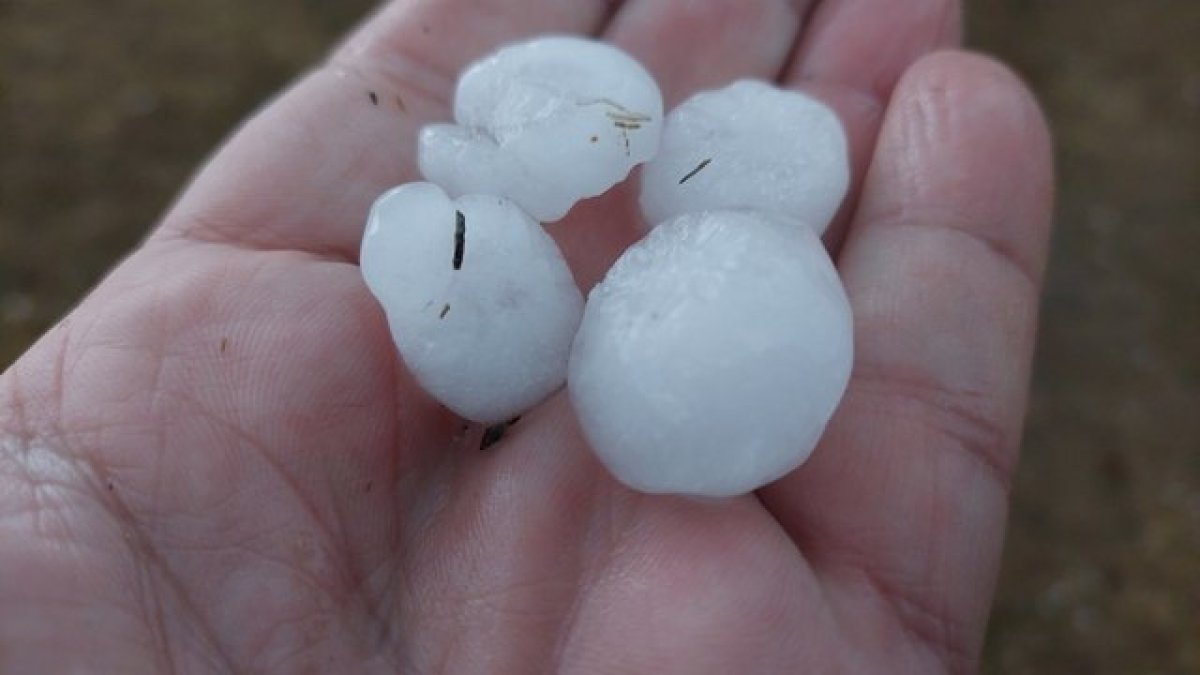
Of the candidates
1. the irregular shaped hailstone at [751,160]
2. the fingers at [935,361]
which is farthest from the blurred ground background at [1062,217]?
the irregular shaped hailstone at [751,160]

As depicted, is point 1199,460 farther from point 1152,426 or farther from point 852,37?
point 852,37

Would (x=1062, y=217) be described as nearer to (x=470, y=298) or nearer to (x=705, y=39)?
(x=705, y=39)

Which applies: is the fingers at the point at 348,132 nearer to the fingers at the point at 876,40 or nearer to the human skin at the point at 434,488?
the human skin at the point at 434,488

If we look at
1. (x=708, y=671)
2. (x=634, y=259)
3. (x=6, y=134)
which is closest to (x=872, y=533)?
(x=708, y=671)

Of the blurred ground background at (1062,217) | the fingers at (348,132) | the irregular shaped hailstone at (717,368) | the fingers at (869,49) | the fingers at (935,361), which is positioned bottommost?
the blurred ground background at (1062,217)

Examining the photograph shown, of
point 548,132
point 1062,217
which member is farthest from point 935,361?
point 1062,217

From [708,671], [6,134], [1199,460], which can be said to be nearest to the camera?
[708,671]
